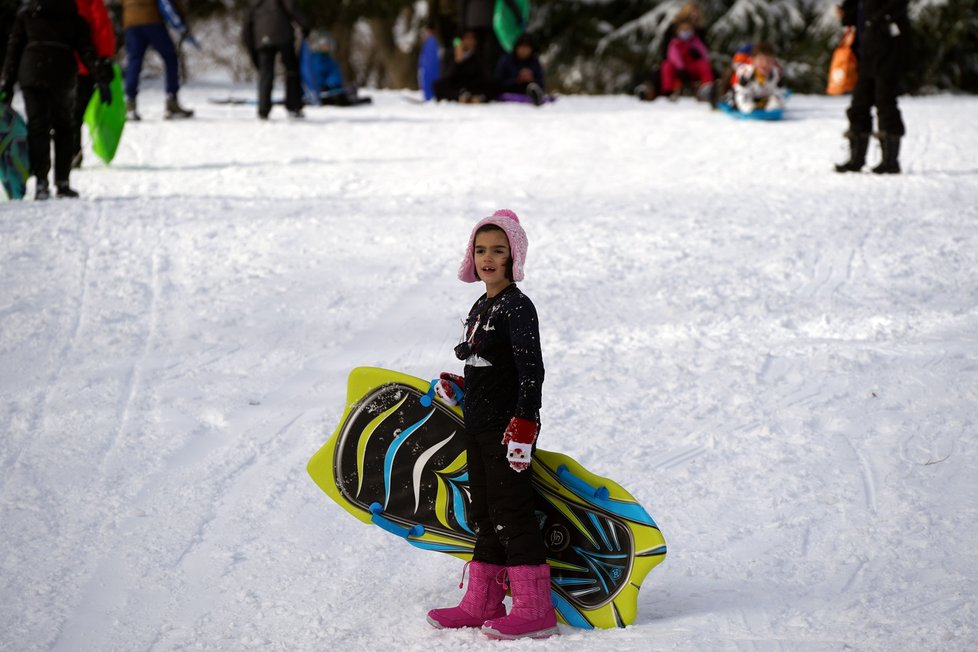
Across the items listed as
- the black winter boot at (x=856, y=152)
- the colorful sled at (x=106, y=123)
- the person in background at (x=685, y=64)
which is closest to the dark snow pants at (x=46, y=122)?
the colorful sled at (x=106, y=123)

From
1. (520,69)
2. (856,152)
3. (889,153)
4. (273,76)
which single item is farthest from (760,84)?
(273,76)

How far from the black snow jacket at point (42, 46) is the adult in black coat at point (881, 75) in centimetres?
611

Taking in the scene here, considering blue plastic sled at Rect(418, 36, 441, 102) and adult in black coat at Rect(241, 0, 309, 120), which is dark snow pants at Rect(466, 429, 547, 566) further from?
blue plastic sled at Rect(418, 36, 441, 102)

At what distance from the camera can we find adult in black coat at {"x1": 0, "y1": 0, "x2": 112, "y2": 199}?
7.44 m

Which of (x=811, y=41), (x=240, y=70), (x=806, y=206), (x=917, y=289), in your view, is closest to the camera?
(x=917, y=289)

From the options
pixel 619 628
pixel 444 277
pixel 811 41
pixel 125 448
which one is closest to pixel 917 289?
pixel 444 277

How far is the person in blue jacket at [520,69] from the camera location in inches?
555

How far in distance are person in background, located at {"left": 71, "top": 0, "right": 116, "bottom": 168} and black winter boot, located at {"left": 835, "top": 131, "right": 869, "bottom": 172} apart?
20.0ft

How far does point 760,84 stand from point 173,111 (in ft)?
22.3

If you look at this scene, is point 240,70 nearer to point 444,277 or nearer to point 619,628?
point 444,277

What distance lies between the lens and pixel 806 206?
779 centimetres

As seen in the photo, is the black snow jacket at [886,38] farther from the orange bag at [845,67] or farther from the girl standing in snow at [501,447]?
the girl standing in snow at [501,447]

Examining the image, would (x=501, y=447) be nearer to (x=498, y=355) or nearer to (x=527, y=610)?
(x=498, y=355)

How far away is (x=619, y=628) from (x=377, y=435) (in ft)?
3.30
